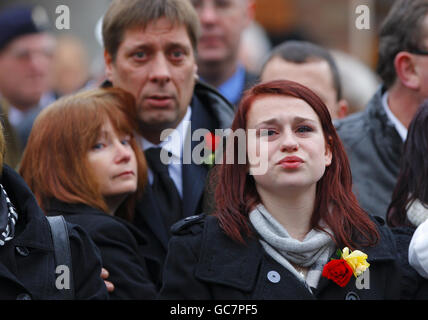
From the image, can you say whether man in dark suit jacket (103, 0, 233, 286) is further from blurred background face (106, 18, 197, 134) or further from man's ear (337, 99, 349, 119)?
man's ear (337, 99, 349, 119)

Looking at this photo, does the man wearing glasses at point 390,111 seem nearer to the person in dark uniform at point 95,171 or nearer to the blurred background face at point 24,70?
the person in dark uniform at point 95,171

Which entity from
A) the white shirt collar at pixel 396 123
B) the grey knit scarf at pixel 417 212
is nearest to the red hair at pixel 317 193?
the grey knit scarf at pixel 417 212

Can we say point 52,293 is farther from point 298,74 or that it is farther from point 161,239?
point 298,74

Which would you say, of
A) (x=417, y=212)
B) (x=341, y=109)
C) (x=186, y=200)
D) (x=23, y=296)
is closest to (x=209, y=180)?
(x=186, y=200)

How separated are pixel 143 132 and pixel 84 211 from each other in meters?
0.82

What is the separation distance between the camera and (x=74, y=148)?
193 inches

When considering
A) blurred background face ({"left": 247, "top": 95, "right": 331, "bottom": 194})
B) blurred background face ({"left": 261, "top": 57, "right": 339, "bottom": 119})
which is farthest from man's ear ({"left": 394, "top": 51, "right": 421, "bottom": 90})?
blurred background face ({"left": 247, "top": 95, "right": 331, "bottom": 194})

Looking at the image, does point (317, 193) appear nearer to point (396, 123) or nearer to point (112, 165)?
point (112, 165)

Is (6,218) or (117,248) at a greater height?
(6,218)

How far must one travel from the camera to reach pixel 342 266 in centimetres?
397

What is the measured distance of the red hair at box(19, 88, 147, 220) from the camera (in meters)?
4.82

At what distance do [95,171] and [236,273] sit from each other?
3.91 ft

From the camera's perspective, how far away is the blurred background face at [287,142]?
4098mm
